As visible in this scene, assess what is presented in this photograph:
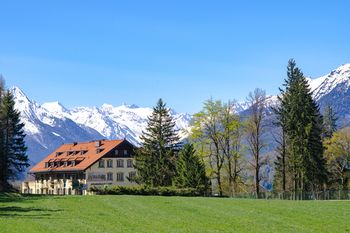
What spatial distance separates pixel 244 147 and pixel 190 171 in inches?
423

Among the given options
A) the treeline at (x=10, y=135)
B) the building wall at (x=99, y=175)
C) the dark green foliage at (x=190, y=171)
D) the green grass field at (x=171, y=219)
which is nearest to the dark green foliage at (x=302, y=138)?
the dark green foliage at (x=190, y=171)

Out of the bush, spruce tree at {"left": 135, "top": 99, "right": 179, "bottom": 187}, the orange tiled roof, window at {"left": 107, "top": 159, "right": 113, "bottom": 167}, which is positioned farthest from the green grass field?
the orange tiled roof

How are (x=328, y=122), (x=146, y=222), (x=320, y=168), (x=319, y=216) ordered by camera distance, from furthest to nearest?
(x=328, y=122), (x=320, y=168), (x=319, y=216), (x=146, y=222)

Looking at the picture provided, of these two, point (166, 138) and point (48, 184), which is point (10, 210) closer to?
point (166, 138)

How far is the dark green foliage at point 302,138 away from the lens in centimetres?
7781

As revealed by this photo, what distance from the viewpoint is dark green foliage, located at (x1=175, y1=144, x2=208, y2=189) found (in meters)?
74.5

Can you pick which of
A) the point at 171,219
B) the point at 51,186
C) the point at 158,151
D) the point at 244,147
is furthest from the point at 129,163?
the point at 171,219

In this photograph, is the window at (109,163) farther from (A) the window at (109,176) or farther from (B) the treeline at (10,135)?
(B) the treeline at (10,135)

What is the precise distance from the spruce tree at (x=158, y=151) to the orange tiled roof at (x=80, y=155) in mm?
28747

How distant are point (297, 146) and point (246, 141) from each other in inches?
284

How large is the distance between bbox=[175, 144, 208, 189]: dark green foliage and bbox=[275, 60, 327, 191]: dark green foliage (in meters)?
13.3

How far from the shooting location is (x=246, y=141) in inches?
3184

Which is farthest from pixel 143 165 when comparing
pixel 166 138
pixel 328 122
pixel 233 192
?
pixel 328 122

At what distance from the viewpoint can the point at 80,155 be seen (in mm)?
124438
